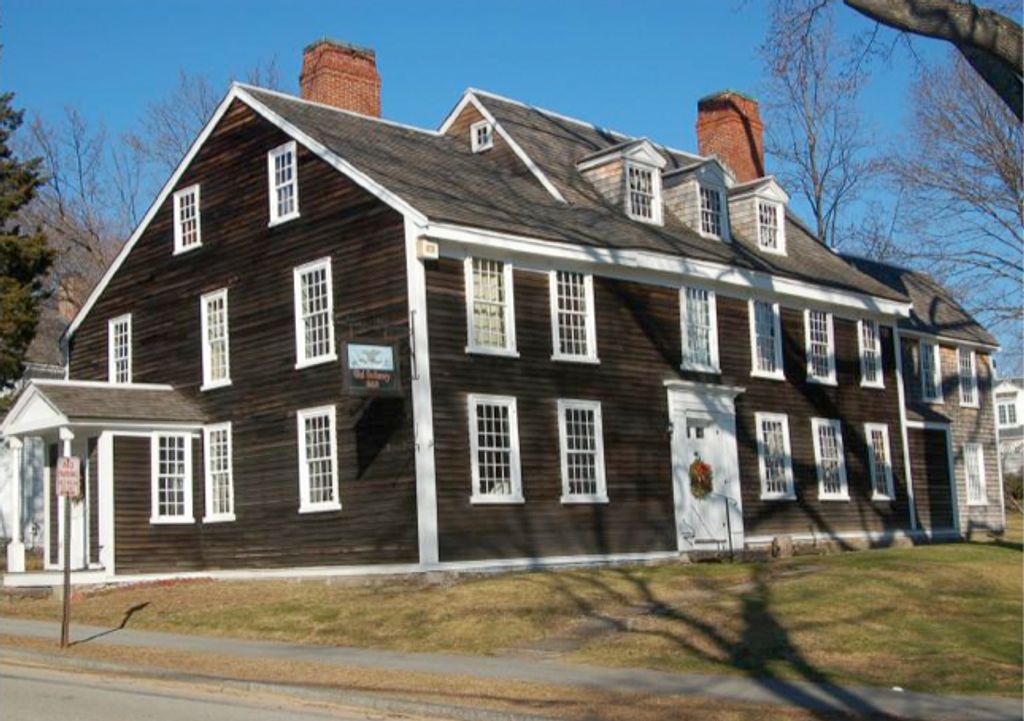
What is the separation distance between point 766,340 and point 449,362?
34.3ft

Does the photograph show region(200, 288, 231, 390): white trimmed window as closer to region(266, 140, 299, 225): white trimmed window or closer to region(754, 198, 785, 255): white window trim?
region(266, 140, 299, 225): white trimmed window

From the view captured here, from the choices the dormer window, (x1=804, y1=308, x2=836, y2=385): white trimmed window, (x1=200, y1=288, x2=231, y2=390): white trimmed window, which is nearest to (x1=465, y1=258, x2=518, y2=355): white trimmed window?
the dormer window

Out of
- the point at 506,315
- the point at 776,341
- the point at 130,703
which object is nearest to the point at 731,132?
the point at 776,341

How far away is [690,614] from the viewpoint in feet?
59.0

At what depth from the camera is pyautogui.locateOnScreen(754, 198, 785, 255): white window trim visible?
3288 centimetres

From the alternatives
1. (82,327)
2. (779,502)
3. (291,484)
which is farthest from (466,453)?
(82,327)

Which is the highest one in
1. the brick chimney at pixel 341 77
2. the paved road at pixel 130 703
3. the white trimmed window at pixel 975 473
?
the brick chimney at pixel 341 77

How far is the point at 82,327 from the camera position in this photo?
32.2 metres

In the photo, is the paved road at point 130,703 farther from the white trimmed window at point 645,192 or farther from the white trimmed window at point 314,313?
the white trimmed window at point 645,192

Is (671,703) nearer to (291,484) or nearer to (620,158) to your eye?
(291,484)

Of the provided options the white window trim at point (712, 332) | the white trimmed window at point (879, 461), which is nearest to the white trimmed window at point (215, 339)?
the white window trim at point (712, 332)

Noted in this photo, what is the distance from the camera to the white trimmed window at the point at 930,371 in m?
40.8

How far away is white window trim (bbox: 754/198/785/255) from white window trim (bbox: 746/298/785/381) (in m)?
2.28

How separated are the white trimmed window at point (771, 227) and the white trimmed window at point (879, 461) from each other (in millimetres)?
5338
